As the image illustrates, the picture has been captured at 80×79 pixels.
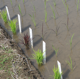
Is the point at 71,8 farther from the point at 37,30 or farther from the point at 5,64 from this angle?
the point at 5,64

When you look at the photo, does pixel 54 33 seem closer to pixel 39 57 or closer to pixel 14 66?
pixel 39 57

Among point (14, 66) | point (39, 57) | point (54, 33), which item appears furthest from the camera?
point (54, 33)

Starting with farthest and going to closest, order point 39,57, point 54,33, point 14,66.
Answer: point 54,33, point 39,57, point 14,66

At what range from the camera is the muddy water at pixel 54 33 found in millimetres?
2646

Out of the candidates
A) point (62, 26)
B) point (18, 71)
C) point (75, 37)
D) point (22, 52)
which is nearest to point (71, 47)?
point (75, 37)

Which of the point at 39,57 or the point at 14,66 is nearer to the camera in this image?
the point at 14,66

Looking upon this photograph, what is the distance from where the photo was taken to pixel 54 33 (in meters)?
3.46

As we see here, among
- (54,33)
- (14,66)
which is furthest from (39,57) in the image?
(54,33)

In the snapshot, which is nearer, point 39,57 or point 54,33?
point 39,57

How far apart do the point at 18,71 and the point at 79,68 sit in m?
1.08

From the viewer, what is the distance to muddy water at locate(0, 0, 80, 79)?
2.65m

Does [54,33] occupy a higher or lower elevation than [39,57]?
higher

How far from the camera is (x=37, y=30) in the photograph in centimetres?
367

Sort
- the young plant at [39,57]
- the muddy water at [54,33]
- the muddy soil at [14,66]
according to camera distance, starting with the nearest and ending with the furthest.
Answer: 1. the muddy soil at [14,66]
2. the young plant at [39,57]
3. the muddy water at [54,33]
